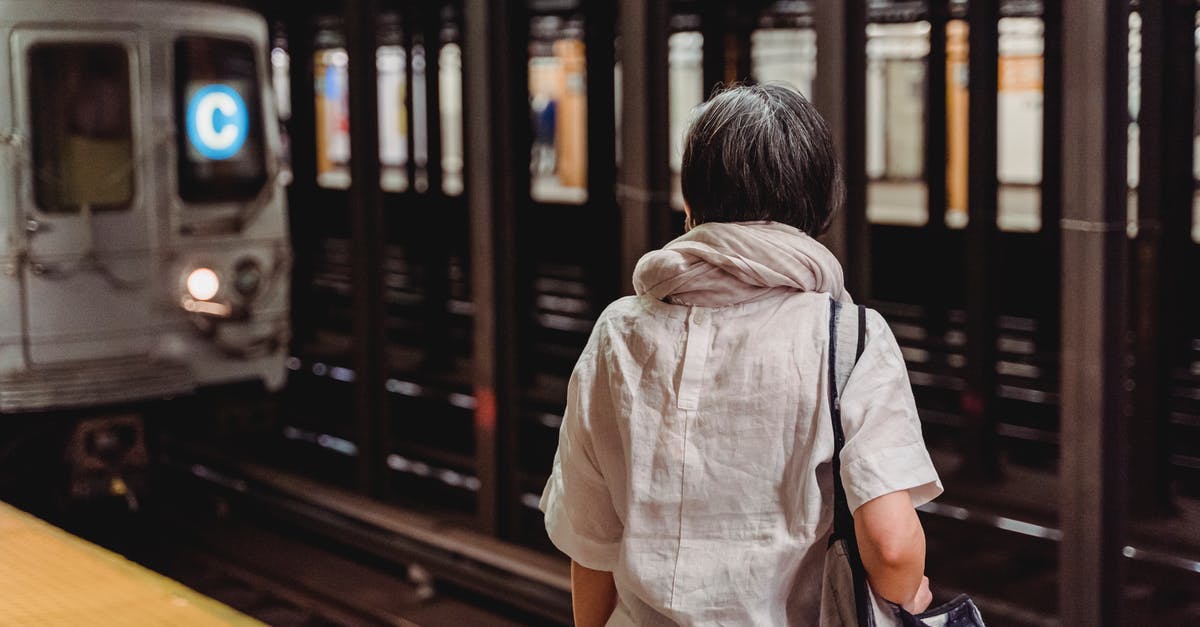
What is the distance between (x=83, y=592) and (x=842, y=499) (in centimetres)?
188

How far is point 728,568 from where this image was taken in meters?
1.53

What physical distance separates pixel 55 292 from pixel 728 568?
5.12m

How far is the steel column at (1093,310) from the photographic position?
12.3ft

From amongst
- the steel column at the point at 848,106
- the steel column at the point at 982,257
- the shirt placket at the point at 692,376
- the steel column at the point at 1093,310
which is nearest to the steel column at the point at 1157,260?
the steel column at the point at 982,257

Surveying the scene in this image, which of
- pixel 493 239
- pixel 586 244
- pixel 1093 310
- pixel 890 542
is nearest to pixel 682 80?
pixel 586 244

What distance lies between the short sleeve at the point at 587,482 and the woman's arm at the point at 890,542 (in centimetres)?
31

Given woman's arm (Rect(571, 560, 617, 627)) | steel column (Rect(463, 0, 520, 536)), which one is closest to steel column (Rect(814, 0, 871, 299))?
steel column (Rect(463, 0, 520, 536))

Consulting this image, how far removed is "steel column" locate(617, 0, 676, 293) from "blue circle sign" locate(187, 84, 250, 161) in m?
2.32

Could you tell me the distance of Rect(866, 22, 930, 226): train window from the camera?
13.5 m

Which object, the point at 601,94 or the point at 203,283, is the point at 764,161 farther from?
the point at 601,94

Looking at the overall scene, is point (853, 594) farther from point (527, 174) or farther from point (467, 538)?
point (527, 174)

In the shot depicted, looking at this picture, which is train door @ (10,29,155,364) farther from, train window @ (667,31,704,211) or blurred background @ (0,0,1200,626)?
train window @ (667,31,704,211)

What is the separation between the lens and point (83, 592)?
2.83m

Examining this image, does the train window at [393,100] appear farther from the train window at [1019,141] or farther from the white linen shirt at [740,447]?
the white linen shirt at [740,447]
